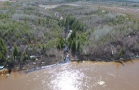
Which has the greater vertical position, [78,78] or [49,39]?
[49,39]

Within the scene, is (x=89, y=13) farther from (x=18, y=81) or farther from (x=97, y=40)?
(x=18, y=81)

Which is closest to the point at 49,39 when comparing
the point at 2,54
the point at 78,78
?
the point at 2,54

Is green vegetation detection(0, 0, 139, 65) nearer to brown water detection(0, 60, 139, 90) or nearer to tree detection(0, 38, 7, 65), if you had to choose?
tree detection(0, 38, 7, 65)

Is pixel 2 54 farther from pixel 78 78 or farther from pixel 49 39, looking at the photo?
pixel 78 78

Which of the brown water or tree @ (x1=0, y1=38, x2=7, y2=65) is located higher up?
tree @ (x1=0, y1=38, x2=7, y2=65)

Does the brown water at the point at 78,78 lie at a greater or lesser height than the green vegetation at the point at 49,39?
lesser

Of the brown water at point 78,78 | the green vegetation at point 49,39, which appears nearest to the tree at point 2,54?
the green vegetation at point 49,39

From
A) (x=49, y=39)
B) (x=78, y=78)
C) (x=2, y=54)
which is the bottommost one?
(x=78, y=78)

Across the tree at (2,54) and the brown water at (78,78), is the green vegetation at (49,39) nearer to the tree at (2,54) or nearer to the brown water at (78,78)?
the tree at (2,54)

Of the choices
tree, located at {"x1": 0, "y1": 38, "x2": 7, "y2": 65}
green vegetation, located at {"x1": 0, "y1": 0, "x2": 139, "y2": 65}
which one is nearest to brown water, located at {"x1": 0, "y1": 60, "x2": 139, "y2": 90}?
tree, located at {"x1": 0, "y1": 38, "x2": 7, "y2": 65}
